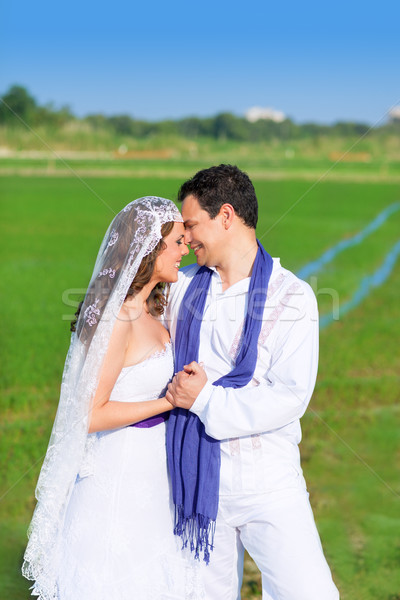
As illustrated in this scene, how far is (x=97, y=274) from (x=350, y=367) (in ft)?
19.8

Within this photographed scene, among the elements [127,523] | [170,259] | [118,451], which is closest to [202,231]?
[170,259]

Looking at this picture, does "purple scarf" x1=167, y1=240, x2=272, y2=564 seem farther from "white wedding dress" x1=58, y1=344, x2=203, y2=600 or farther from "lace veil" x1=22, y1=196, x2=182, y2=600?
"lace veil" x1=22, y1=196, x2=182, y2=600

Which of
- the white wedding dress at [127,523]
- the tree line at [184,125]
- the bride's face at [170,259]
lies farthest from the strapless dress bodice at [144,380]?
the tree line at [184,125]

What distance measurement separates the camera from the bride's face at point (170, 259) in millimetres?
3129

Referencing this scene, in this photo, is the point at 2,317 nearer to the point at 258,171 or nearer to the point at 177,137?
the point at 258,171

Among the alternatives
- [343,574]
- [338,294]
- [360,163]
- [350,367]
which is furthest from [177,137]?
[343,574]

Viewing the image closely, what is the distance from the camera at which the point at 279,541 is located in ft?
9.25

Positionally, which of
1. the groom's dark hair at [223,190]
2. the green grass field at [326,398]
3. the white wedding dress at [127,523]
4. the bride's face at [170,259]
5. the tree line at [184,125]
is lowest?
the green grass field at [326,398]

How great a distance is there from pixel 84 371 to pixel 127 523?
2.36 ft

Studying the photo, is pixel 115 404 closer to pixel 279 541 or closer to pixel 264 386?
pixel 264 386

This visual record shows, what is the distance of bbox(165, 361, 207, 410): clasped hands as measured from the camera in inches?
112

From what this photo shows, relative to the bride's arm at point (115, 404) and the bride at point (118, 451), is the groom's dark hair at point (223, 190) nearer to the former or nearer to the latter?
the bride at point (118, 451)

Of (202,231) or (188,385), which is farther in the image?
(202,231)

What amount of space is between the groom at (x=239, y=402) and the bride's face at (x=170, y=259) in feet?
0.24
